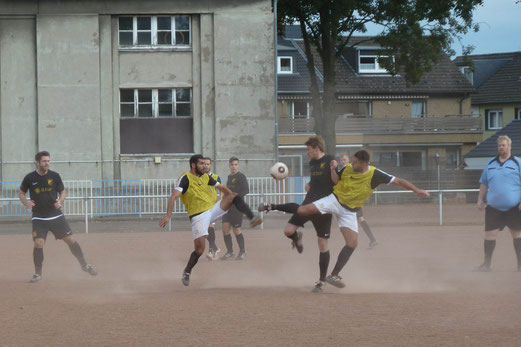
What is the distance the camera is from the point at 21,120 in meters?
29.4

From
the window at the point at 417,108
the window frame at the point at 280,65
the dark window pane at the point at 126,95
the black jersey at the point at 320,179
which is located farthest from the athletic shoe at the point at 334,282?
the window at the point at 417,108

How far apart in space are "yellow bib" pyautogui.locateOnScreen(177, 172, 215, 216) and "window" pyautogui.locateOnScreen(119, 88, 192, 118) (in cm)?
1889

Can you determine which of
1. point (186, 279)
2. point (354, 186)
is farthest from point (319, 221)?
point (186, 279)

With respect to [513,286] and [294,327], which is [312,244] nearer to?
[513,286]

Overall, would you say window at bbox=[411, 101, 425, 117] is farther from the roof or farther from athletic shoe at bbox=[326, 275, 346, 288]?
athletic shoe at bbox=[326, 275, 346, 288]

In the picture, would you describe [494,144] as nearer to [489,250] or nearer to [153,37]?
[153,37]

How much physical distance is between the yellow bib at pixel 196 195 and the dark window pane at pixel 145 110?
1898cm

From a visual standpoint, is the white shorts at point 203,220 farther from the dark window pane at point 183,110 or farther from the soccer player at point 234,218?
the dark window pane at point 183,110

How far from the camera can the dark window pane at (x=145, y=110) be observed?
29859mm

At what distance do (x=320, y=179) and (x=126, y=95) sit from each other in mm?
20192

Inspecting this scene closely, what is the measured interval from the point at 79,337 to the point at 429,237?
13.8m

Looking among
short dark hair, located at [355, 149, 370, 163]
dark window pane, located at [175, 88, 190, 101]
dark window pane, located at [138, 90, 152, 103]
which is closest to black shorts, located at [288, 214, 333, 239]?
short dark hair, located at [355, 149, 370, 163]

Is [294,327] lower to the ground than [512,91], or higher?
lower

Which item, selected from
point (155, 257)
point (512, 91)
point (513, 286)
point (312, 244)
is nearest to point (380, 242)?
point (312, 244)
